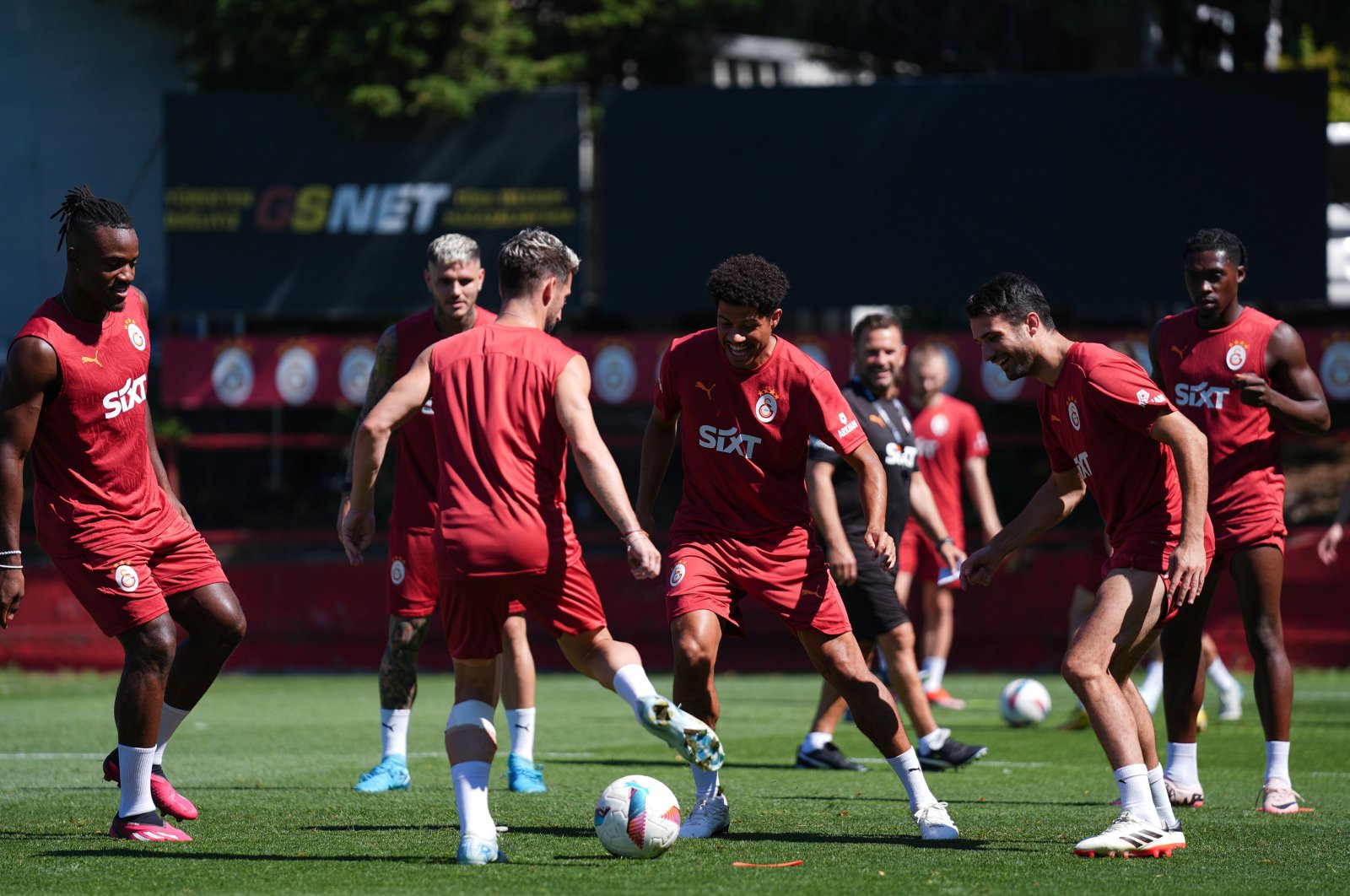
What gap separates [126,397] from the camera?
22.2 ft

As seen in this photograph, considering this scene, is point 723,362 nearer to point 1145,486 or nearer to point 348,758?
point 1145,486

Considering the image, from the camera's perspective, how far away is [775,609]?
662cm

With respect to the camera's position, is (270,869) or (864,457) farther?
(864,457)

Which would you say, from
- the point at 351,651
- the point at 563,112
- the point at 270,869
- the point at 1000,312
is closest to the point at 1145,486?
the point at 1000,312

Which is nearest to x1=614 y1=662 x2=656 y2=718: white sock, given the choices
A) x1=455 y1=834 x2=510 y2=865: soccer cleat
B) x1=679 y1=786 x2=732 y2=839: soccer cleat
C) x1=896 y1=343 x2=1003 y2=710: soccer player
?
x1=455 y1=834 x2=510 y2=865: soccer cleat

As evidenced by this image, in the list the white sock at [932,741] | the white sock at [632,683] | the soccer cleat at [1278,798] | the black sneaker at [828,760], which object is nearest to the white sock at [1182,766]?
the soccer cleat at [1278,798]

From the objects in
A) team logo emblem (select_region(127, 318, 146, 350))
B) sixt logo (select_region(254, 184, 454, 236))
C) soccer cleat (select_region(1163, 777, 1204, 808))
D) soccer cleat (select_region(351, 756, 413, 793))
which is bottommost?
soccer cleat (select_region(351, 756, 413, 793))

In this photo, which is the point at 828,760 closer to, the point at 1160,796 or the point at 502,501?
the point at 1160,796

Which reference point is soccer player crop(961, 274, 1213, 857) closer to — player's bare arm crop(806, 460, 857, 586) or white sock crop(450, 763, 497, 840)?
player's bare arm crop(806, 460, 857, 586)

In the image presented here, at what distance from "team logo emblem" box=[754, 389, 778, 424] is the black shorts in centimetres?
238

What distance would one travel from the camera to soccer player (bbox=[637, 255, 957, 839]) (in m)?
6.55

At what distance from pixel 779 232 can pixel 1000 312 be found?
1333 cm

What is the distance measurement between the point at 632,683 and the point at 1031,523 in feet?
5.91

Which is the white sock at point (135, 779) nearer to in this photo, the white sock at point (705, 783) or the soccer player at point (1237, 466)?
the white sock at point (705, 783)
